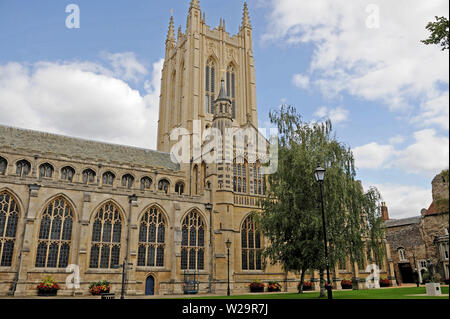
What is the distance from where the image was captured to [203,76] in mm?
55750

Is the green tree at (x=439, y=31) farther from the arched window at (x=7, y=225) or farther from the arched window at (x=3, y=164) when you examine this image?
the arched window at (x=3, y=164)

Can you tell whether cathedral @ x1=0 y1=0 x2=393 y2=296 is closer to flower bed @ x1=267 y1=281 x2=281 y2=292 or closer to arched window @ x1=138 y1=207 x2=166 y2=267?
arched window @ x1=138 y1=207 x2=166 y2=267

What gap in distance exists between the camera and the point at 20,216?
92.6ft

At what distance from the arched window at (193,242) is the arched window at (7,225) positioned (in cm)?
1394

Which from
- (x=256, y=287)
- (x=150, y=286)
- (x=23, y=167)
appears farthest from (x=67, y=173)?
(x=256, y=287)

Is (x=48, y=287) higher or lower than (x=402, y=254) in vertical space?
lower

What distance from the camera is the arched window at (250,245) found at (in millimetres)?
35625

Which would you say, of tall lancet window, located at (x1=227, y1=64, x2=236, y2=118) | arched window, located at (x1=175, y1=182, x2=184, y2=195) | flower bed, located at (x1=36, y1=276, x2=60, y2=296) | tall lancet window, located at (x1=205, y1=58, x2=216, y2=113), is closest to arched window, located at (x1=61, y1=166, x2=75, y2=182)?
flower bed, located at (x1=36, y1=276, x2=60, y2=296)

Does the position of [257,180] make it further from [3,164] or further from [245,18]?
[245,18]

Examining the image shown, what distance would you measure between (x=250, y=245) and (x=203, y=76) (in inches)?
1164

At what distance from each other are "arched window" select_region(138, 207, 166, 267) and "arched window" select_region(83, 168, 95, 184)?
858 cm

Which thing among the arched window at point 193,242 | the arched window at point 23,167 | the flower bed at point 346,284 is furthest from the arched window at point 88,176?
the flower bed at point 346,284

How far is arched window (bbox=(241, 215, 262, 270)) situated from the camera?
3562 centimetres
